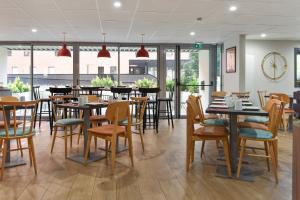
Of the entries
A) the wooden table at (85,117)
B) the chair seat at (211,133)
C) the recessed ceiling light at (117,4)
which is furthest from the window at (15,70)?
the chair seat at (211,133)

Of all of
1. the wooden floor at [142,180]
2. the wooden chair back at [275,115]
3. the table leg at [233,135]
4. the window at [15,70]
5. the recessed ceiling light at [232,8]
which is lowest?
the wooden floor at [142,180]

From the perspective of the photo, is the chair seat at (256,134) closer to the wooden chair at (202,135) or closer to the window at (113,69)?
the wooden chair at (202,135)

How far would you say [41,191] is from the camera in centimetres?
290

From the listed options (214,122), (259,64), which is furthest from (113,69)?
(214,122)

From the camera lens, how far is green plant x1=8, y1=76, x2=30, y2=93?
8727mm

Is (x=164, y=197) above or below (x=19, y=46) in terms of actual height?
below

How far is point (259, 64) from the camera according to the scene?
Result: 859cm

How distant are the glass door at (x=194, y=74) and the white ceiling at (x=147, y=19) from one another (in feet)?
3.35

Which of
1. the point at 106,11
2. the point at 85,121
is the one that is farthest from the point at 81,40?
the point at 85,121

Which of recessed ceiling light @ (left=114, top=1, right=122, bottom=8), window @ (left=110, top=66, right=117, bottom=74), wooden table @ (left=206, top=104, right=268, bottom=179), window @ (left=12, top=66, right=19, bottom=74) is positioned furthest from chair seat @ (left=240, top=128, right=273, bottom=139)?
window @ (left=12, top=66, right=19, bottom=74)

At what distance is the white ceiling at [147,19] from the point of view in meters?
4.87

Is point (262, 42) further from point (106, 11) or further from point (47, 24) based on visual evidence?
point (47, 24)

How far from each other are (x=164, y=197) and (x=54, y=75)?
7.36 metres

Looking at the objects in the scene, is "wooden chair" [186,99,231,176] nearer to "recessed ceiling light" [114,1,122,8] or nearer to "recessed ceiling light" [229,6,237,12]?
"recessed ceiling light" [114,1,122,8]
